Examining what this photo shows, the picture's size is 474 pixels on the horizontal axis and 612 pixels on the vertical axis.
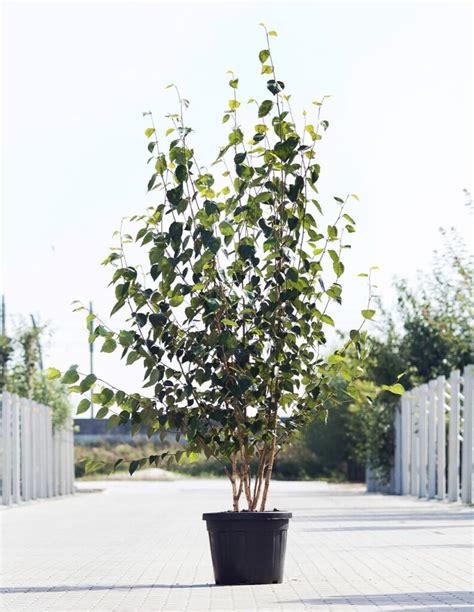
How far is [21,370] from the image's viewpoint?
44.8 metres

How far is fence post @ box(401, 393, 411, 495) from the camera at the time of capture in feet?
124

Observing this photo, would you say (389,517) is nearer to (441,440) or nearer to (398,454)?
(441,440)

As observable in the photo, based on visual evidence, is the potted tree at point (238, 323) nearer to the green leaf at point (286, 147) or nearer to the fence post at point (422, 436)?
the green leaf at point (286, 147)

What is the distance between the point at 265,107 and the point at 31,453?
26.0 meters

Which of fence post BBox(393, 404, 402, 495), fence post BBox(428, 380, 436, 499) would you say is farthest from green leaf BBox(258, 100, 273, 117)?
fence post BBox(393, 404, 402, 495)

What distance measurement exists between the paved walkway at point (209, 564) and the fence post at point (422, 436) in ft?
26.0

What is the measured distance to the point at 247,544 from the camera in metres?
11.3

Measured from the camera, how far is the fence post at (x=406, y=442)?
3788 cm

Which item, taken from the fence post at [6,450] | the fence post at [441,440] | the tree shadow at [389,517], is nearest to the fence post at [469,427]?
the tree shadow at [389,517]

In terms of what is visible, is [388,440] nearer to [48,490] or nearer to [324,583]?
[48,490]

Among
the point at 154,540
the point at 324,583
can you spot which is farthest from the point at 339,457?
the point at 324,583

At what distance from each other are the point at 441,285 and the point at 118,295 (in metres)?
29.0

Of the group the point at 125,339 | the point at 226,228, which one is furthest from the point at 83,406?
the point at 226,228

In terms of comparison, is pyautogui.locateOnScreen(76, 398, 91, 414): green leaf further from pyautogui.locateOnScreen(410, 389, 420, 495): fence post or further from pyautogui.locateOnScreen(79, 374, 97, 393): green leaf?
pyautogui.locateOnScreen(410, 389, 420, 495): fence post
